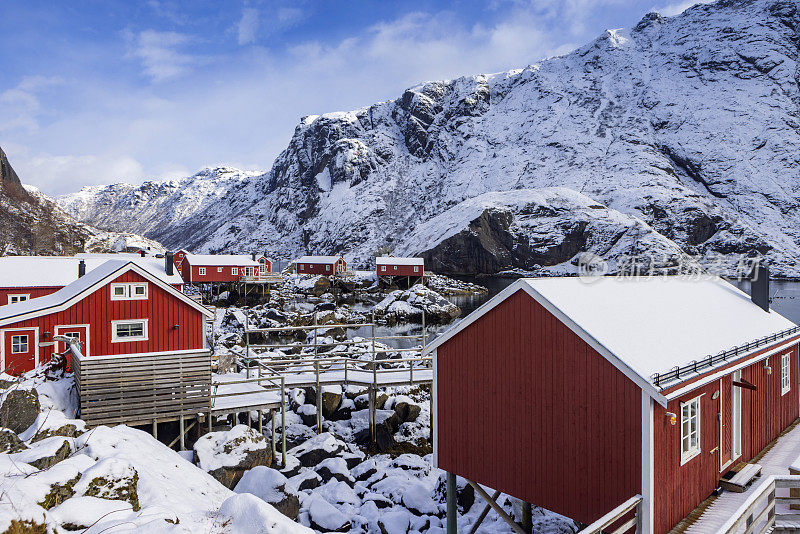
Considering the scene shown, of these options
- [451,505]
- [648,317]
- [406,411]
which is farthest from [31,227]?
[648,317]

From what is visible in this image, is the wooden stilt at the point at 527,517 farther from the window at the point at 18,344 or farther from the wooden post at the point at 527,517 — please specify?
the window at the point at 18,344

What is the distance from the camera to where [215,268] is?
225 ft

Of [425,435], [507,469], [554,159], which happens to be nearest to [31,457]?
[507,469]

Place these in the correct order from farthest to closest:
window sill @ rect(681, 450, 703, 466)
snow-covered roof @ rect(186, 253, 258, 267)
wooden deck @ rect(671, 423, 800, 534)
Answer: snow-covered roof @ rect(186, 253, 258, 267), window sill @ rect(681, 450, 703, 466), wooden deck @ rect(671, 423, 800, 534)

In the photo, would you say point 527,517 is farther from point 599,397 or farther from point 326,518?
point 599,397

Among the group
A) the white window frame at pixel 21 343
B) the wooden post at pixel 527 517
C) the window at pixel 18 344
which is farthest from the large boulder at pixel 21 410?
the wooden post at pixel 527 517

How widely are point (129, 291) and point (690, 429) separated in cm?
1882

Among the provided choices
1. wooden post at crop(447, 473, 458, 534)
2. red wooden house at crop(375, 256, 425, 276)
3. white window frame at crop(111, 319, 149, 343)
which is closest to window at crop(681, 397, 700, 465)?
wooden post at crop(447, 473, 458, 534)

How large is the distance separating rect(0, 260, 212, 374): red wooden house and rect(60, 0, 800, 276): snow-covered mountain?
87278 mm

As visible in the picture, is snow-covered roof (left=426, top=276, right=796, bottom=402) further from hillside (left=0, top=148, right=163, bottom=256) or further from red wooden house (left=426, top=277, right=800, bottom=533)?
hillside (left=0, top=148, right=163, bottom=256)

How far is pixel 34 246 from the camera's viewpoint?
214 feet

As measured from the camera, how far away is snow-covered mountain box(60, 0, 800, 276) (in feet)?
358

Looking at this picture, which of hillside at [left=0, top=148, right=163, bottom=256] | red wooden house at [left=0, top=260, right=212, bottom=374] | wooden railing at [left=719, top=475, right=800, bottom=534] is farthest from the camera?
hillside at [left=0, top=148, right=163, bottom=256]

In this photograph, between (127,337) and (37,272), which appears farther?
(37,272)
